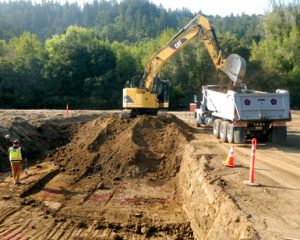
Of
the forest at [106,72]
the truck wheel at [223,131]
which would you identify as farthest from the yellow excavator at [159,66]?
the forest at [106,72]

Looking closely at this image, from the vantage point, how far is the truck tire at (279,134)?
55.3 feet

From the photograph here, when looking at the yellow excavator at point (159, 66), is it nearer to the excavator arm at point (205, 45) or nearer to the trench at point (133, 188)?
the excavator arm at point (205, 45)

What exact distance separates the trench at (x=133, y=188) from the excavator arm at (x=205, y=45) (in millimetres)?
2623

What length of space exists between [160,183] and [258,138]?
5.44 meters

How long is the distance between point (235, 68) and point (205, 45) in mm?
2499

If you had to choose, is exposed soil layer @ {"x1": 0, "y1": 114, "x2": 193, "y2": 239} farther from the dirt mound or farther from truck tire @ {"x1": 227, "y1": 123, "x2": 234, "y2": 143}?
truck tire @ {"x1": 227, "y1": 123, "x2": 234, "y2": 143}

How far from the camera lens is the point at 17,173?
14.4 meters

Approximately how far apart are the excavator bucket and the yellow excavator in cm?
7

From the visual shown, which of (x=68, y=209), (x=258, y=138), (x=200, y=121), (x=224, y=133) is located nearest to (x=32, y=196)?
(x=68, y=209)

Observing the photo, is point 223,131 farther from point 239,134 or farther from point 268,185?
point 268,185

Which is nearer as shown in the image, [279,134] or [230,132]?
[230,132]

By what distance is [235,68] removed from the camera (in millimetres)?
18594

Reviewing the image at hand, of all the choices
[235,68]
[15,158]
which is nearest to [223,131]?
[235,68]

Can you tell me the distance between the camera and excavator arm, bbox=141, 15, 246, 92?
19.0m
